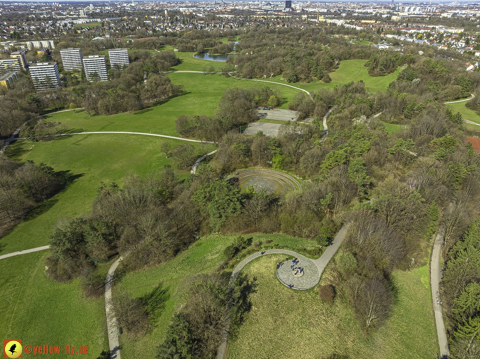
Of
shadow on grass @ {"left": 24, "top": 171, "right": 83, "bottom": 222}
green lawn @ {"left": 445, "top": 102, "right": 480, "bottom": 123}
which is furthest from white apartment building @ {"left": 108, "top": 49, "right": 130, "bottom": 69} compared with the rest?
green lawn @ {"left": 445, "top": 102, "right": 480, "bottom": 123}

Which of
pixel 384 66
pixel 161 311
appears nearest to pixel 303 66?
pixel 384 66

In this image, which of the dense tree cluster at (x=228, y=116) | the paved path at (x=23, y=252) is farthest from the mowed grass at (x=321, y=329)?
the dense tree cluster at (x=228, y=116)

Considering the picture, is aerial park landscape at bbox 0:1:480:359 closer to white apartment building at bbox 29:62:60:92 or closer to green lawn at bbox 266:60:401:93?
green lawn at bbox 266:60:401:93

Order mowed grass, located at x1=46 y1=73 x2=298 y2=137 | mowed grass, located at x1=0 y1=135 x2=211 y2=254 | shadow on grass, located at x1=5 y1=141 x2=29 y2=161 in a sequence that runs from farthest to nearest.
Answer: mowed grass, located at x1=46 y1=73 x2=298 y2=137
shadow on grass, located at x1=5 y1=141 x2=29 y2=161
mowed grass, located at x1=0 y1=135 x2=211 y2=254

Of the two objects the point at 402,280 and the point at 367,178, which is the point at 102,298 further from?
the point at 367,178

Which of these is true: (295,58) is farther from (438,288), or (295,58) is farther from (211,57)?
(438,288)

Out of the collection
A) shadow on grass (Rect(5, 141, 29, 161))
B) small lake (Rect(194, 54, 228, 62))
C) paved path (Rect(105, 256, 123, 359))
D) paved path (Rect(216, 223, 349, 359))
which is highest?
small lake (Rect(194, 54, 228, 62))
